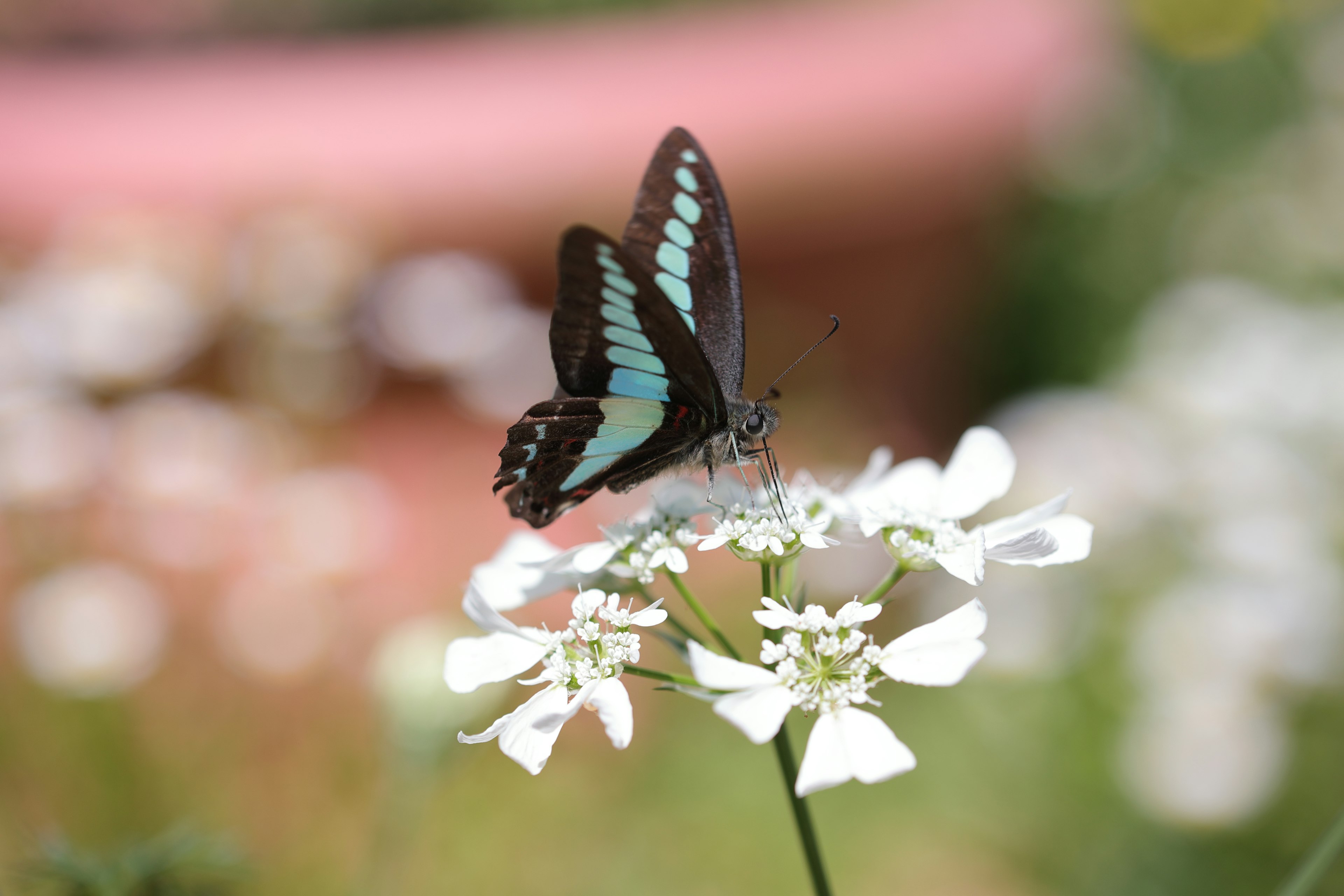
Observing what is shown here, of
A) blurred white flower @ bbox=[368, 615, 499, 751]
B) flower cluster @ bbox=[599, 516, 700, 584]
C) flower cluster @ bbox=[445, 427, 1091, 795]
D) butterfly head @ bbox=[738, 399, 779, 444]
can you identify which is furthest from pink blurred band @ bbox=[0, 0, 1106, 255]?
flower cluster @ bbox=[599, 516, 700, 584]

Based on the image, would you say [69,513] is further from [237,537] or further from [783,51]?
[783,51]

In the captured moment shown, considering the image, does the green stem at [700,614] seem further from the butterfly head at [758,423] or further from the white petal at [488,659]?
the butterfly head at [758,423]

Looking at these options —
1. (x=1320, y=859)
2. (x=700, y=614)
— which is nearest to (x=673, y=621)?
(x=700, y=614)

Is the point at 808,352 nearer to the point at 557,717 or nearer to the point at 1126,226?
the point at 557,717

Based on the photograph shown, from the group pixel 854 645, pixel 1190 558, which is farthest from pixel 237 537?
pixel 1190 558

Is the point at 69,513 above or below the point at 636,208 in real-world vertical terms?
below

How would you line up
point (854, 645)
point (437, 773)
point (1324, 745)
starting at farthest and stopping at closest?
point (1324, 745)
point (437, 773)
point (854, 645)

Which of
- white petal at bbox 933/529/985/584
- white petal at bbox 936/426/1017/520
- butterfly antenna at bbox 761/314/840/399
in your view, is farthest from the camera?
butterfly antenna at bbox 761/314/840/399

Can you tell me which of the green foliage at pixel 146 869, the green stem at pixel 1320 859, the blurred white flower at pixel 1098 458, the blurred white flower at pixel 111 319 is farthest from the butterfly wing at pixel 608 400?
the blurred white flower at pixel 111 319

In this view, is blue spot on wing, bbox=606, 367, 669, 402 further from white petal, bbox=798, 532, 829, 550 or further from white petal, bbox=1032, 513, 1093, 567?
white petal, bbox=1032, 513, 1093, 567
